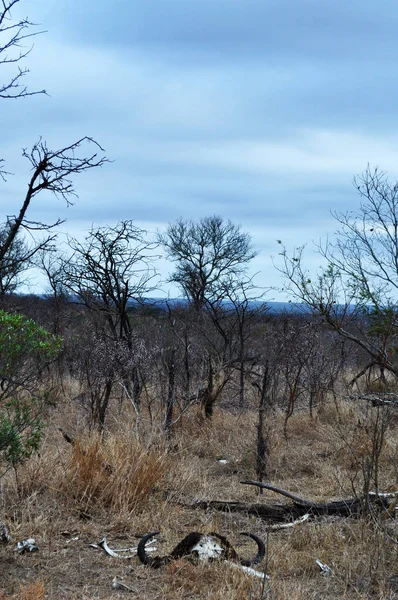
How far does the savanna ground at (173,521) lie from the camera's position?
4.18 m

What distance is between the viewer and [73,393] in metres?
13.0

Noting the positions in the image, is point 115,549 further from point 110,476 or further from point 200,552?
point 110,476

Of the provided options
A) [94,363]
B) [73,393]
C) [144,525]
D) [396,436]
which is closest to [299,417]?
[396,436]

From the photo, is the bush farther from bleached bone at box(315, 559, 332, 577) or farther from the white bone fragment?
bleached bone at box(315, 559, 332, 577)

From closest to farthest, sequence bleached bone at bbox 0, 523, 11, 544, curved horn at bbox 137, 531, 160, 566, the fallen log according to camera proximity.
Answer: curved horn at bbox 137, 531, 160, 566
bleached bone at bbox 0, 523, 11, 544
the fallen log

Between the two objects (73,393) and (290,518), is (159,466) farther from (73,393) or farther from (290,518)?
(73,393)

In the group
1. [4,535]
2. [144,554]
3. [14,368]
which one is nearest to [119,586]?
[144,554]

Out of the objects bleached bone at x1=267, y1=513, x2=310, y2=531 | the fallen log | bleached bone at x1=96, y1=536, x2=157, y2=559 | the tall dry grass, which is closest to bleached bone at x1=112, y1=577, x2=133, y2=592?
bleached bone at x1=96, y1=536, x2=157, y2=559

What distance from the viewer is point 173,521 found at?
5.56 meters

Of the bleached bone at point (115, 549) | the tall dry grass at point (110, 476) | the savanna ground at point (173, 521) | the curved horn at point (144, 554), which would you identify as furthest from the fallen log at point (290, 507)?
the curved horn at point (144, 554)

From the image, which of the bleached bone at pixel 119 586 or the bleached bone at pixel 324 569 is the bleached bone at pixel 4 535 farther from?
the bleached bone at pixel 324 569

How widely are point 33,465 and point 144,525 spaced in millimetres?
1163

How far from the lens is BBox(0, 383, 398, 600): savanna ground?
4180 mm

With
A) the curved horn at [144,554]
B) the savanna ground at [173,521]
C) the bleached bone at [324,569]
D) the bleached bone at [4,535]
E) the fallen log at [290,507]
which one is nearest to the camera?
the savanna ground at [173,521]
